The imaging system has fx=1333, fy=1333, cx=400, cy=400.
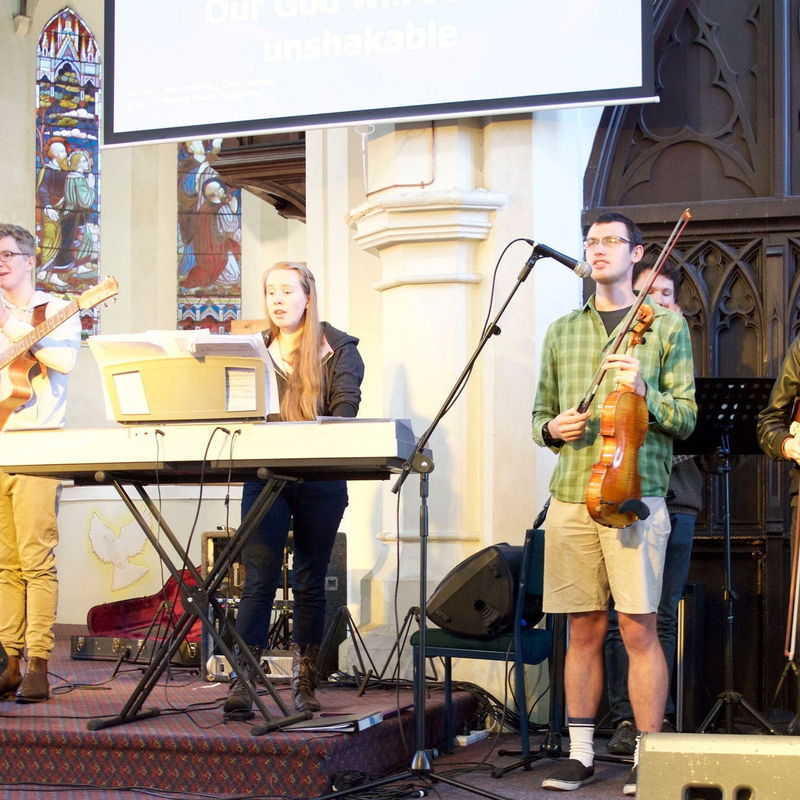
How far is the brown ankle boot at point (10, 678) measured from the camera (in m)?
5.43

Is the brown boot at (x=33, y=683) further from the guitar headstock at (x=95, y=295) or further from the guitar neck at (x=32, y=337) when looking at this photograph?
the guitar headstock at (x=95, y=295)

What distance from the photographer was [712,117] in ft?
22.6

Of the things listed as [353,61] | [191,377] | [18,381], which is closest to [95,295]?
[18,381]

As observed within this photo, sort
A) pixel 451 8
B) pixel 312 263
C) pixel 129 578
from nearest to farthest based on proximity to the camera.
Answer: pixel 451 8, pixel 312 263, pixel 129 578

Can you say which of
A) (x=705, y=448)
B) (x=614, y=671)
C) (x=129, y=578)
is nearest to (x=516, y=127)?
(x=705, y=448)

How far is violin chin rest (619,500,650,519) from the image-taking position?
4434mm

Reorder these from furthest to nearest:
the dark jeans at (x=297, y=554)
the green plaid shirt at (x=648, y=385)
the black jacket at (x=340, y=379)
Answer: the black jacket at (x=340, y=379) → the dark jeans at (x=297, y=554) → the green plaid shirt at (x=648, y=385)

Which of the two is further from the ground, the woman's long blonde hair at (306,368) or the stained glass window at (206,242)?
the stained glass window at (206,242)

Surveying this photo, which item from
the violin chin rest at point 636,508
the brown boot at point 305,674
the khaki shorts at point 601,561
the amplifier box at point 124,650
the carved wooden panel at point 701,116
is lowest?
the amplifier box at point 124,650

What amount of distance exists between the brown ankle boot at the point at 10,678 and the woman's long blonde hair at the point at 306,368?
1565mm

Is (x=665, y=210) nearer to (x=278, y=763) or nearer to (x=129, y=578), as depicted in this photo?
(x=278, y=763)

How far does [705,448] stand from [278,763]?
87.4 inches

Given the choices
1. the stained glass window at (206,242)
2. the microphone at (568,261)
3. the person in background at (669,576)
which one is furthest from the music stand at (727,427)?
the stained glass window at (206,242)

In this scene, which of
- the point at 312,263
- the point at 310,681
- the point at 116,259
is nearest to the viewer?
the point at 310,681
